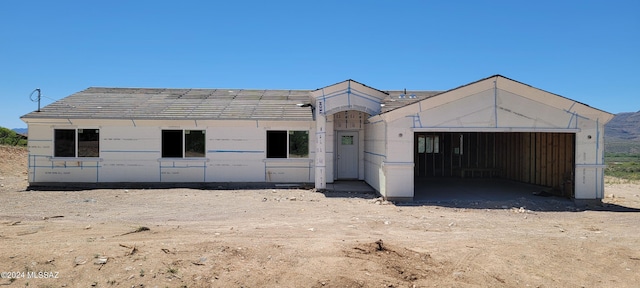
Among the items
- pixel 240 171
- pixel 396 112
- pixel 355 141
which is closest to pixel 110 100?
pixel 240 171

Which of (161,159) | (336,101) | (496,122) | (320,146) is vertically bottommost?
(161,159)

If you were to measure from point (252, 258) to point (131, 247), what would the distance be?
2007 mm

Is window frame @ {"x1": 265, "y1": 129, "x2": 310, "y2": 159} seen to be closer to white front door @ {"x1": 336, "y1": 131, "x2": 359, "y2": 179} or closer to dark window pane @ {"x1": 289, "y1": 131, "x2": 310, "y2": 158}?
dark window pane @ {"x1": 289, "y1": 131, "x2": 310, "y2": 158}

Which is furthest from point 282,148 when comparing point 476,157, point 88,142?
point 476,157

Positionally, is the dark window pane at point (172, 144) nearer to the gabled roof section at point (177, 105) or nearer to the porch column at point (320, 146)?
the gabled roof section at point (177, 105)

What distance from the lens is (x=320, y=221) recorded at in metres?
9.56

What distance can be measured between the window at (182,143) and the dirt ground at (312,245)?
4.04m

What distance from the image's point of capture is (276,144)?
16.1m

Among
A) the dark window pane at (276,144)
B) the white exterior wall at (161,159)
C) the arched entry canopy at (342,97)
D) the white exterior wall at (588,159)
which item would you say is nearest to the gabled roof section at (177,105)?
the white exterior wall at (161,159)

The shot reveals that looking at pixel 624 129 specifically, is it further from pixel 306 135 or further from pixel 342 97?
pixel 342 97

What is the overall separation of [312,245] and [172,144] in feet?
35.2

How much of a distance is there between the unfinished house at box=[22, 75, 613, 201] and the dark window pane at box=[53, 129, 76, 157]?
4 cm

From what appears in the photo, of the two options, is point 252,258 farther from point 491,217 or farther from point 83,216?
point 491,217

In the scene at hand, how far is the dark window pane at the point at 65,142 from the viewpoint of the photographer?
617 inches
